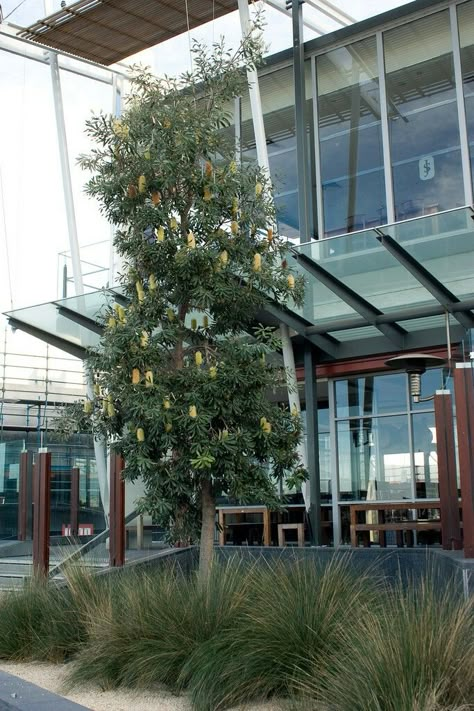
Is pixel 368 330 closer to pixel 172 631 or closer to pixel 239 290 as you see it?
pixel 239 290

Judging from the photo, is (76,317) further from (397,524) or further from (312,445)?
(397,524)

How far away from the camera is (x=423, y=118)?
1423 centimetres

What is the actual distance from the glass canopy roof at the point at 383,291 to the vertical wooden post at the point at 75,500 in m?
2.50

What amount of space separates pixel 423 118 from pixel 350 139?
134cm

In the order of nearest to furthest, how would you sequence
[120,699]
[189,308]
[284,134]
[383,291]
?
[120,699]
[189,308]
[383,291]
[284,134]

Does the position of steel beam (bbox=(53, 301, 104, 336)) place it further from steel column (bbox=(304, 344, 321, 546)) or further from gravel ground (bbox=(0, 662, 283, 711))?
gravel ground (bbox=(0, 662, 283, 711))

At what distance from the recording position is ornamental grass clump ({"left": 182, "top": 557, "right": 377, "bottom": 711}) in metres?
5.28

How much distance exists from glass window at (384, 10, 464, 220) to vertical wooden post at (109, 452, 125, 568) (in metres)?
6.25

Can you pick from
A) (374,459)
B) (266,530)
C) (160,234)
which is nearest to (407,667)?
(160,234)

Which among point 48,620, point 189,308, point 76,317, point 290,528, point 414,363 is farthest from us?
point 76,317

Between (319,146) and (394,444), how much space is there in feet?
17.5

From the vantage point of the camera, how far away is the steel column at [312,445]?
530 inches

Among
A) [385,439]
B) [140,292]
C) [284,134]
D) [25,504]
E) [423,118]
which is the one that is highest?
[284,134]

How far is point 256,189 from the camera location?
8.30 meters
